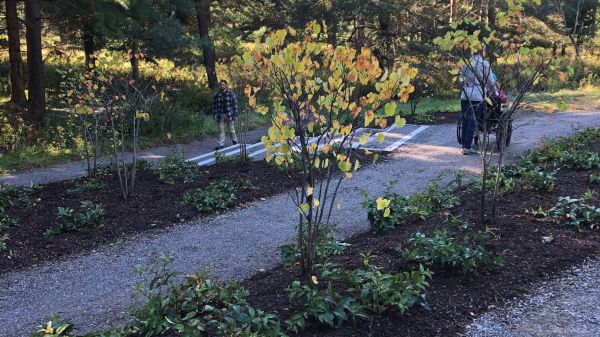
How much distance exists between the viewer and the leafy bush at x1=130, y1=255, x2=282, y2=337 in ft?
9.82

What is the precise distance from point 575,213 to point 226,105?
26.6ft

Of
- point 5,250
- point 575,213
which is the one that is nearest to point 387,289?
point 575,213

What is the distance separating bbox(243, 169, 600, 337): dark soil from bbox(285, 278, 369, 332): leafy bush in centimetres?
7

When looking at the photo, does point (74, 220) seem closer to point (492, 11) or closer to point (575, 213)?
point (575, 213)

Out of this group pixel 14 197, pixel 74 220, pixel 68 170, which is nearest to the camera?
Result: pixel 74 220

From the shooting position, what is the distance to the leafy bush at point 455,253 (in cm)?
383

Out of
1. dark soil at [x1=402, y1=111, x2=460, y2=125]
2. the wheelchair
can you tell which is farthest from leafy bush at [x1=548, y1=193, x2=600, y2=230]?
dark soil at [x1=402, y1=111, x2=460, y2=125]

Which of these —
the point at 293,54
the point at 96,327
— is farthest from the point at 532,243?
the point at 96,327

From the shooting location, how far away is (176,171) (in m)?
8.47

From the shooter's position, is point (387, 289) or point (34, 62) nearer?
point (387, 289)

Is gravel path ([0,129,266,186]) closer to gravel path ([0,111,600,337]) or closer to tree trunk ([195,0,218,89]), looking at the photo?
gravel path ([0,111,600,337])

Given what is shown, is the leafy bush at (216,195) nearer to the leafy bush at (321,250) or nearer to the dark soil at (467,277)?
the dark soil at (467,277)

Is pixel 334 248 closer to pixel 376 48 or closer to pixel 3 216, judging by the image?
pixel 3 216

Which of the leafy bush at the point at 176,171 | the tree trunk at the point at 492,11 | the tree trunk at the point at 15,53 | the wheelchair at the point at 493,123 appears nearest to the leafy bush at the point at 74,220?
the leafy bush at the point at 176,171
